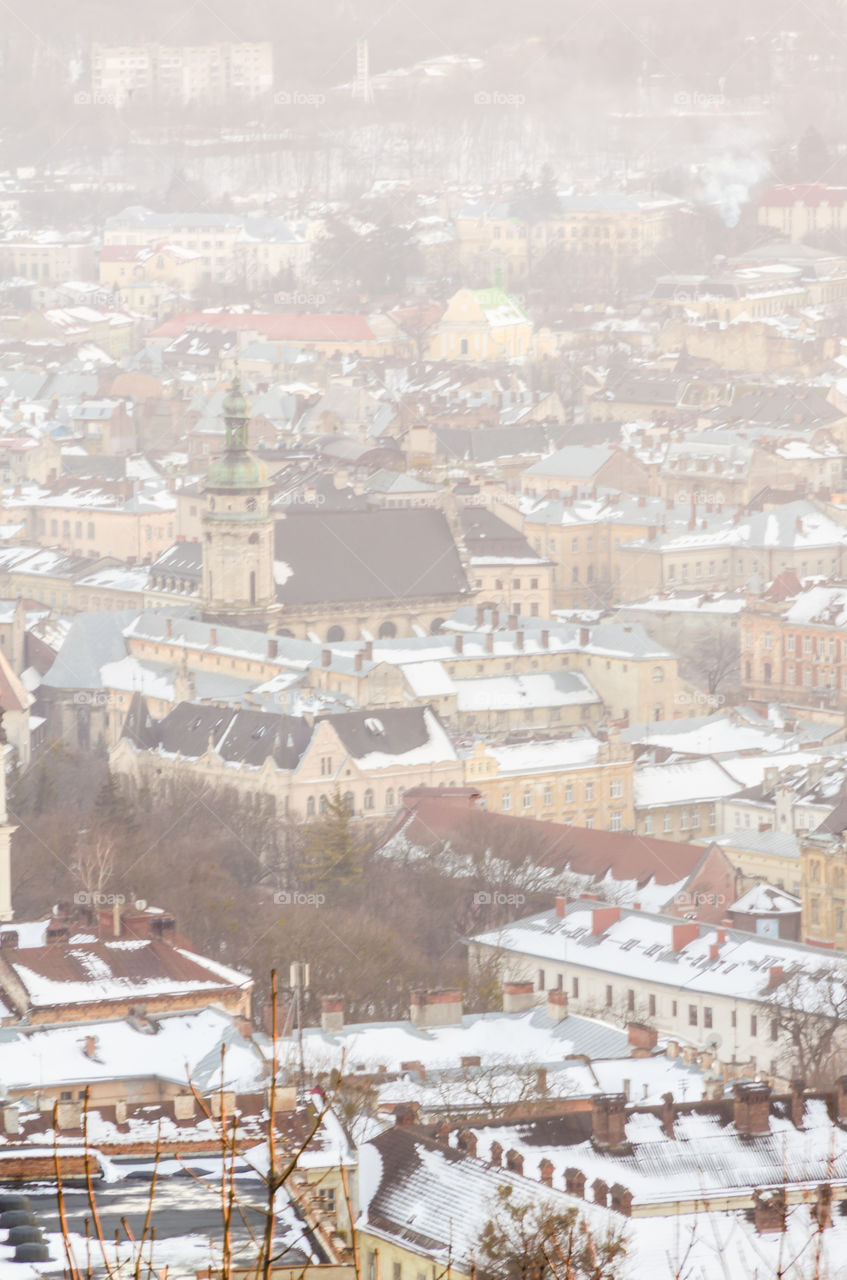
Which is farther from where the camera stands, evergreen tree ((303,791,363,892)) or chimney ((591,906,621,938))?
evergreen tree ((303,791,363,892))

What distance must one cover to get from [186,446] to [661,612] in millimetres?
23926

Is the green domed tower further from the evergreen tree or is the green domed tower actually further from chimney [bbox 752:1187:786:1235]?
chimney [bbox 752:1187:786:1235]

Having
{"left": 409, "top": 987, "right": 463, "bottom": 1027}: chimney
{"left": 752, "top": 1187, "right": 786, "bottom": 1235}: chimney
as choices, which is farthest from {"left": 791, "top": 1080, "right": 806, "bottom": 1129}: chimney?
{"left": 409, "top": 987, "right": 463, "bottom": 1027}: chimney

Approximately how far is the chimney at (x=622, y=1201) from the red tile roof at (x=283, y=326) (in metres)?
77.2

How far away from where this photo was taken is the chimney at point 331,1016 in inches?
1072

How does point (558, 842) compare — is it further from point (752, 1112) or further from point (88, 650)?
point (752, 1112)

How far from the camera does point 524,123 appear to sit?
5719 inches

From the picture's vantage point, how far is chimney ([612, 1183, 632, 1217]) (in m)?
19.9

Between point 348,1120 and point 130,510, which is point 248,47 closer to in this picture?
point 130,510

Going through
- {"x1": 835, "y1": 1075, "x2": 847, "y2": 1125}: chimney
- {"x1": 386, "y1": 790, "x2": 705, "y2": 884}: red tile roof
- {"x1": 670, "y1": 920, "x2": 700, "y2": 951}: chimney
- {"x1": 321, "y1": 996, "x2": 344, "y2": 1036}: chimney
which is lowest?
{"x1": 386, "y1": 790, "x2": 705, "y2": 884}: red tile roof

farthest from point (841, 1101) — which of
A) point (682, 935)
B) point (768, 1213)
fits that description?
point (682, 935)

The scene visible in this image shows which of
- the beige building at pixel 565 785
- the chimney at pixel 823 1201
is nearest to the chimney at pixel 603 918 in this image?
the beige building at pixel 565 785

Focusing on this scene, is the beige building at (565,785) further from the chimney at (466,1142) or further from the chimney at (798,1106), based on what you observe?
the chimney at (466,1142)

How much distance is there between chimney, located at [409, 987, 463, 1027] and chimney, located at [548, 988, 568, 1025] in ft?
3.45
